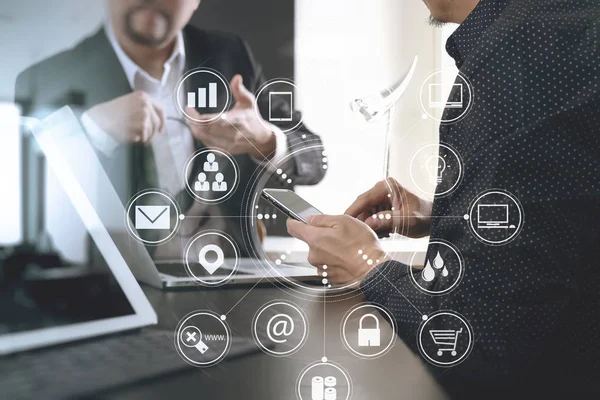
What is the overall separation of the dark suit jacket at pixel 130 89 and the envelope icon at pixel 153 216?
2 cm

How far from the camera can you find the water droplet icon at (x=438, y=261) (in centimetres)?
63

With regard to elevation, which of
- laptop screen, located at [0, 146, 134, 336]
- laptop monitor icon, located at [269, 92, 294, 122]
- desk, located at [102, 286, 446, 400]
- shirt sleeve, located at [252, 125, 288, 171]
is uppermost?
laptop monitor icon, located at [269, 92, 294, 122]

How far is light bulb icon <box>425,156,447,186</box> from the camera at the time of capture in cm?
64

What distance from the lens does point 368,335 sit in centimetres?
65

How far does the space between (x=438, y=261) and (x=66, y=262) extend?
40 cm

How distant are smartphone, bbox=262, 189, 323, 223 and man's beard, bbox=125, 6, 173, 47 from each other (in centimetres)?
20

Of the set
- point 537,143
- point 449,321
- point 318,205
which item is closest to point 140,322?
point 318,205

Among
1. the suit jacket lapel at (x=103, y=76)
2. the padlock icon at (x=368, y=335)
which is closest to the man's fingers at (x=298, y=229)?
the padlock icon at (x=368, y=335)

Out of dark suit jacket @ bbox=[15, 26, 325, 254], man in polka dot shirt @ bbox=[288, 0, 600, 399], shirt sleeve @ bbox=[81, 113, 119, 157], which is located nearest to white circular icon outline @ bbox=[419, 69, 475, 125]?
man in polka dot shirt @ bbox=[288, 0, 600, 399]

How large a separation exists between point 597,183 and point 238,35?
401mm

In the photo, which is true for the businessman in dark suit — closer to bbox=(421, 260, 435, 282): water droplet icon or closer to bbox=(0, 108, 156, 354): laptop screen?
bbox=(0, 108, 156, 354): laptop screen

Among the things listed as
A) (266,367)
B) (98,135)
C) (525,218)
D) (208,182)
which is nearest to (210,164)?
(208,182)

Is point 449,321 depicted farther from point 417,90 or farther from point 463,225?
point 417,90

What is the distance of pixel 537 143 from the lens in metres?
0.60
